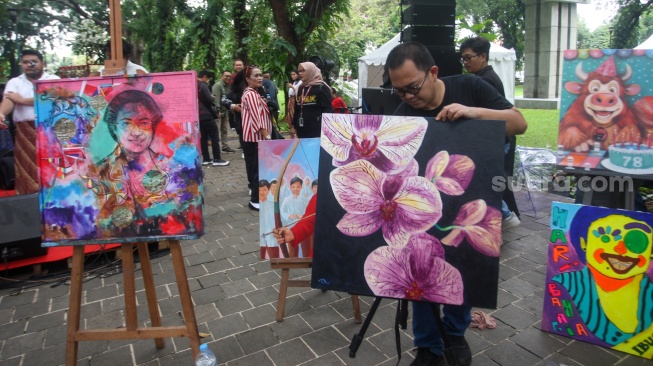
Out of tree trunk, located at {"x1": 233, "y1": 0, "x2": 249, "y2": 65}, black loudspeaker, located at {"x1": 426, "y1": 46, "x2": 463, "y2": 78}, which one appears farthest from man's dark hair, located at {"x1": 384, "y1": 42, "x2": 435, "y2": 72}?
tree trunk, located at {"x1": 233, "y1": 0, "x2": 249, "y2": 65}

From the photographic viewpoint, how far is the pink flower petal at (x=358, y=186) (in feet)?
6.13

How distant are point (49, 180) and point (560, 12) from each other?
18405 millimetres

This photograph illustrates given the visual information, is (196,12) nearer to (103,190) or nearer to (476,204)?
(103,190)

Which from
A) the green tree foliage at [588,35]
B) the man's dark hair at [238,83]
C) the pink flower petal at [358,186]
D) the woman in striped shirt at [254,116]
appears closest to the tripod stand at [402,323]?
the pink flower petal at [358,186]

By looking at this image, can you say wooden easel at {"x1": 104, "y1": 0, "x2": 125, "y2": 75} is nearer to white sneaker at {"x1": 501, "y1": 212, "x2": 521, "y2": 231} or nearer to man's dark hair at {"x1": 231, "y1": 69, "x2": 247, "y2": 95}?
white sneaker at {"x1": 501, "y1": 212, "x2": 521, "y2": 231}

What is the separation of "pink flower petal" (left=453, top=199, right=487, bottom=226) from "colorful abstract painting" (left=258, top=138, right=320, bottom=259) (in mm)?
1179

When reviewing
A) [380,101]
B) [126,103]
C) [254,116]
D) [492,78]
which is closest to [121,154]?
[126,103]

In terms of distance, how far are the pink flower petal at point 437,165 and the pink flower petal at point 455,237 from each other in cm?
22

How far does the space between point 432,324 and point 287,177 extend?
4.01 ft

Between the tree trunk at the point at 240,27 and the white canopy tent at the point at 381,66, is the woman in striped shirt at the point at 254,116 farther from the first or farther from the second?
the tree trunk at the point at 240,27

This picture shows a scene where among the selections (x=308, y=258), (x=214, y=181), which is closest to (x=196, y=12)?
(x=214, y=181)

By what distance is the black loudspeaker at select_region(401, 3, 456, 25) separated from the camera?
502 cm

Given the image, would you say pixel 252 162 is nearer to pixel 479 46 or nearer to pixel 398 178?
pixel 479 46

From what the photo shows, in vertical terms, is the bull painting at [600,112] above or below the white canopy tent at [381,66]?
below
